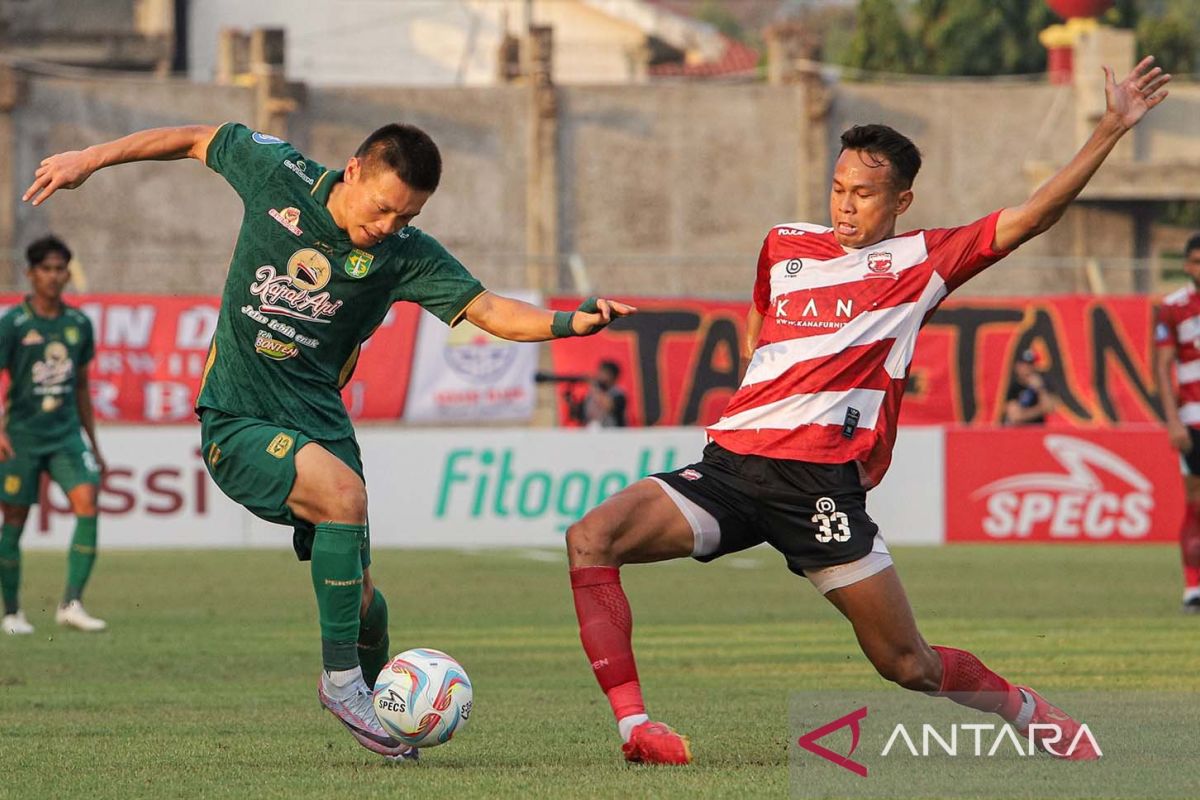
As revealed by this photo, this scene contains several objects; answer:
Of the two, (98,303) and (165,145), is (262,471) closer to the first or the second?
(165,145)

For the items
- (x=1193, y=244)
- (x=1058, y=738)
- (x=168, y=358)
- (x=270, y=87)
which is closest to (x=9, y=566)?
(x=1193, y=244)

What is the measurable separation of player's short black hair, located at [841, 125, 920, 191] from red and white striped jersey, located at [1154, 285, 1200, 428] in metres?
7.32

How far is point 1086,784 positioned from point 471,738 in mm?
2418

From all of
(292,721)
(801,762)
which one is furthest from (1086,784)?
(292,721)

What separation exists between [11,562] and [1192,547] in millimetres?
7980

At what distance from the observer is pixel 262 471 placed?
269 inches

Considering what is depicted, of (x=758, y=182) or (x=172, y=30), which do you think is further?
(x=172, y=30)

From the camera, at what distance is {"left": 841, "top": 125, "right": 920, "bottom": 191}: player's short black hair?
689 cm

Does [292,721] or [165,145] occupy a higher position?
[165,145]

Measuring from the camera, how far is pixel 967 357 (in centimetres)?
2628

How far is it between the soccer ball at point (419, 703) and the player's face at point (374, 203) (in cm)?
147

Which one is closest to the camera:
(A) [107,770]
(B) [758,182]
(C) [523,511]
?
(A) [107,770]

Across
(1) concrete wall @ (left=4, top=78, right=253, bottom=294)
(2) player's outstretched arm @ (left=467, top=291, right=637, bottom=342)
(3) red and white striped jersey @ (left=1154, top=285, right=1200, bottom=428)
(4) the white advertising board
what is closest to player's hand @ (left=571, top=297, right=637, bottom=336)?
(2) player's outstretched arm @ (left=467, top=291, right=637, bottom=342)

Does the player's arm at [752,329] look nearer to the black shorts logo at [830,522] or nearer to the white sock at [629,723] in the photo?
the black shorts logo at [830,522]
